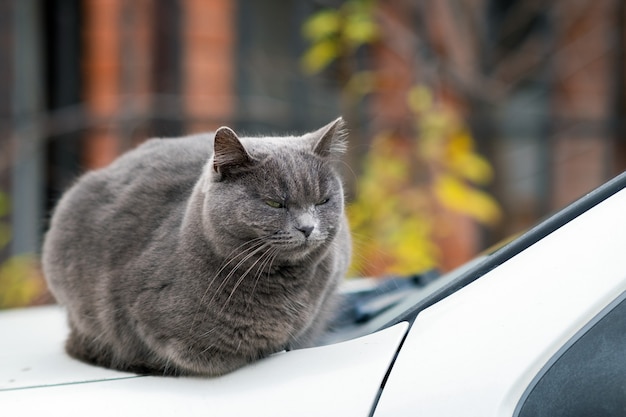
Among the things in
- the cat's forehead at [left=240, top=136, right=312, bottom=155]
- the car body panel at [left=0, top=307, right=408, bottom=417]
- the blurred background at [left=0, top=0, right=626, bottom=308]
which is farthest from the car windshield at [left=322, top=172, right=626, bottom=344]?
the blurred background at [left=0, top=0, right=626, bottom=308]

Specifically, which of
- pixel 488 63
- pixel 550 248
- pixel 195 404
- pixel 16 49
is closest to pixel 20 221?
pixel 16 49

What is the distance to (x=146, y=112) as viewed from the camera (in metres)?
5.28

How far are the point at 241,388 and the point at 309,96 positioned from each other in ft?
15.7

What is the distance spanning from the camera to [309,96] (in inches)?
248

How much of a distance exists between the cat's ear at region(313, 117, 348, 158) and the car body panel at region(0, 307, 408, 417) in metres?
0.56

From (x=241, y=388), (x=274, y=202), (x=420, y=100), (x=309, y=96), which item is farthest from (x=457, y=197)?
(x=241, y=388)

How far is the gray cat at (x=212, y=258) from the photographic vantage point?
196 cm

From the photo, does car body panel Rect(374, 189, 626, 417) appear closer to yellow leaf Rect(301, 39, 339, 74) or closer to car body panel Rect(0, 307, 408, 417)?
car body panel Rect(0, 307, 408, 417)

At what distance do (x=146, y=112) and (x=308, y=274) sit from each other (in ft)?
11.3

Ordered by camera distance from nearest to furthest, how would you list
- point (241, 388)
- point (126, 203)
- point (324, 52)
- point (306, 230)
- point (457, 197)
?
point (241, 388)
point (306, 230)
point (126, 203)
point (457, 197)
point (324, 52)

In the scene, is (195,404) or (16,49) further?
(16,49)

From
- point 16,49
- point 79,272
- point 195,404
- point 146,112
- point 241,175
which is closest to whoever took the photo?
point 195,404

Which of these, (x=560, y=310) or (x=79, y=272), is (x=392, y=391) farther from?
(x=79, y=272)

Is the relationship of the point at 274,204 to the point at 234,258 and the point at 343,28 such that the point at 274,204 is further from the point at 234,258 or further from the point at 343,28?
the point at 343,28
